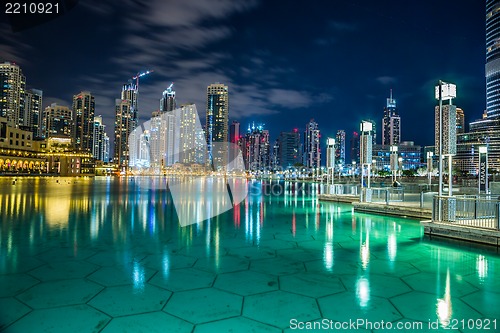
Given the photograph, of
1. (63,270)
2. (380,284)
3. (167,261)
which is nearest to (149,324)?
(167,261)

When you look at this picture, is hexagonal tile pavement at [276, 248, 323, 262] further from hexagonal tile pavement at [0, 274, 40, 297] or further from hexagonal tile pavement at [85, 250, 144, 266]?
hexagonal tile pavement at [0, 274, 40, 297]

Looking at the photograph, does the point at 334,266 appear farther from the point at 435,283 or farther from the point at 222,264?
the point at 222,264

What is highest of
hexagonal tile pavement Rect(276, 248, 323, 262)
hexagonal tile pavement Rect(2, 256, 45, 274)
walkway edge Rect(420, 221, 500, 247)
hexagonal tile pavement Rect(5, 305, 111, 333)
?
walkway edge Rect(420, 221, 500, 247)

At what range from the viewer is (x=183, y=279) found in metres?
6.05

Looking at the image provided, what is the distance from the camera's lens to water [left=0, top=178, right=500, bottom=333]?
4.34 metres

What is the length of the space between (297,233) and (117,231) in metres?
6.76

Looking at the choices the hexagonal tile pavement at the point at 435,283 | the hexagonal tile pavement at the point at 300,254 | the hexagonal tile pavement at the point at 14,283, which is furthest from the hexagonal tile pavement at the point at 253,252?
the hexagonal tile pavement at the point at 14,283

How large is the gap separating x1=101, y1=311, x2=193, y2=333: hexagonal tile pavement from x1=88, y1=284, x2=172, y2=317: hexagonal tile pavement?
0.20m

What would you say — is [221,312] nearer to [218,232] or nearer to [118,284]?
[118,284]

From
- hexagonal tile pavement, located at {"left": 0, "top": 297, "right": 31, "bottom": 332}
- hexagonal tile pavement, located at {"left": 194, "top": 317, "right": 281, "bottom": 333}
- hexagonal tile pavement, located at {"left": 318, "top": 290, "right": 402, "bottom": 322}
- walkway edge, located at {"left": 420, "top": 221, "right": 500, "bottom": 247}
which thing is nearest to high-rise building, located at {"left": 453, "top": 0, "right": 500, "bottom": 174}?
walkway edge, located at {"left": 420, "top": 221, "right": 500, "bottom": 247}

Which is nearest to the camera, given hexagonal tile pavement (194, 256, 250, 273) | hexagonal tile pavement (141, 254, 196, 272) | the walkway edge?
hexagonal tile pavement (194, 256, 250, 273)

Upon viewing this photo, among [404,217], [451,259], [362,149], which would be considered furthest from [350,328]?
[362,149]

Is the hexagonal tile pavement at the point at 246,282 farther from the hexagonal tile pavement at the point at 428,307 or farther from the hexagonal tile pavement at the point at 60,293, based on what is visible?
the hexagonal tile pavement at the point at 60,293

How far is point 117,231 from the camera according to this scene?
11297mm
